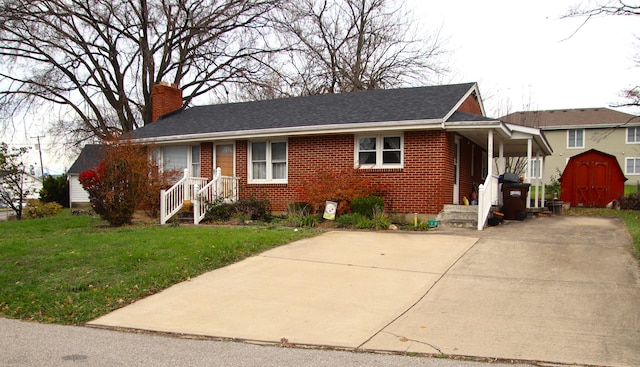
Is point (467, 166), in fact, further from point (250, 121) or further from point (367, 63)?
point (367, 63)

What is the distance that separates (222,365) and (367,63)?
2882cm

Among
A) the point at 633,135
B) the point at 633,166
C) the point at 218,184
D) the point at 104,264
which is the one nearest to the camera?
the point at 104,264

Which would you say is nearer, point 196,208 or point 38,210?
point 196,208

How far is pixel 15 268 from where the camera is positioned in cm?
827

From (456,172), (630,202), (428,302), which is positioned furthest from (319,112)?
(630,202)

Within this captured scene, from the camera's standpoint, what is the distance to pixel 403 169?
556 inches

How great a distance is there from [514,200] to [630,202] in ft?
29.8

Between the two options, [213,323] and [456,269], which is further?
[456,269]

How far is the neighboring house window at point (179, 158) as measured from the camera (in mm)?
18000

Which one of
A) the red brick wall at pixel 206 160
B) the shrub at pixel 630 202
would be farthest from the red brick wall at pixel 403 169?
the shrub at pixel 630 202

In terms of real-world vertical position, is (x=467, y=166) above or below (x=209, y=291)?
above

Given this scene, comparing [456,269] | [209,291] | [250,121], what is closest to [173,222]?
[250,121]

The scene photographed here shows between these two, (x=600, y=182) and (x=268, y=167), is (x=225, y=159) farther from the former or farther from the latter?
(x=600, y=182)

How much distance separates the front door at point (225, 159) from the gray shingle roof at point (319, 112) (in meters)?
0.69
